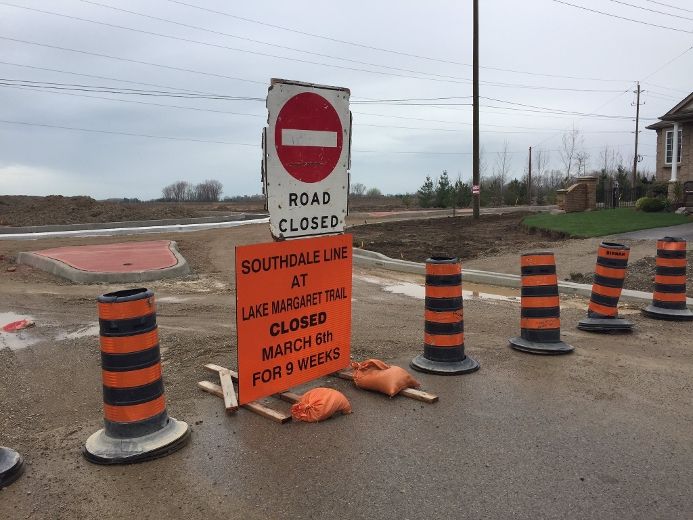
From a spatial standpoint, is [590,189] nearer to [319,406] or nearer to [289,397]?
[289,397]

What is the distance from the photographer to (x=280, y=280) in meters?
4.64

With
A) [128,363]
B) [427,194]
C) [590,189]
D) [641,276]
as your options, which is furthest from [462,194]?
[128,363]

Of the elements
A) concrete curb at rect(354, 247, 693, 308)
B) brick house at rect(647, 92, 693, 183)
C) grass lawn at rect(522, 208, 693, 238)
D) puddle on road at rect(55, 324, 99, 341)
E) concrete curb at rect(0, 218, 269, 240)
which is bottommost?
puddle on road at rect(55, 324, 99, 341)

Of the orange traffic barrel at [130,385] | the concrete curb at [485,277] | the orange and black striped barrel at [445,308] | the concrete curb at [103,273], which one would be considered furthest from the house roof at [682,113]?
the orange traffic barrel at [130,385]

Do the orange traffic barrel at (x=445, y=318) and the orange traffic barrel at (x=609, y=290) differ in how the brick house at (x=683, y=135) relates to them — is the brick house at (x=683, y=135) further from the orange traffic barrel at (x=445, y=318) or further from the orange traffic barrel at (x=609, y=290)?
the orange traffic barrel at (x=445, y=318)

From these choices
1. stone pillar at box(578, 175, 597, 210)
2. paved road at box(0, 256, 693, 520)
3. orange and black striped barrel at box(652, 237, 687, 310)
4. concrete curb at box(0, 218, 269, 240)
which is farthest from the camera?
stone pillar at box(578, 175, 597, 210)

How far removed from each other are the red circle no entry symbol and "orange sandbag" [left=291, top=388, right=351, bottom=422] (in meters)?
1.77

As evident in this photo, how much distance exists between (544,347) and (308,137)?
3.57m

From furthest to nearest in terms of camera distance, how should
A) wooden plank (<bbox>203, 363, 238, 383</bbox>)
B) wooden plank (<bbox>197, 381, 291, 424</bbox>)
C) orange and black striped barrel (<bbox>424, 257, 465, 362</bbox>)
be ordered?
orange and black striped barrel (<bbox>424, 257, 465, 362</bbox>)
wooden plank (<bbox>203, 363, 238, 383</bbox>)
wooden plank (<bbox>197, 381, 291, 424</bbox>)

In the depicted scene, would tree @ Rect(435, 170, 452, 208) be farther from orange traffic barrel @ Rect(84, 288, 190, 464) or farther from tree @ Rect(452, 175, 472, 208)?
orange traffic barrel @ Rect(84, 288, 190, 464)

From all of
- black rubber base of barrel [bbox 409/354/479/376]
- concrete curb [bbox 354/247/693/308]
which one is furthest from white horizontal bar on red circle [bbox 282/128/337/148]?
concrete curb [bbox 354/247/693/308]

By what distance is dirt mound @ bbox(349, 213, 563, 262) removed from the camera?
16922 mm

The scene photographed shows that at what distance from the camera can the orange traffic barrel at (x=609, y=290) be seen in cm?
728

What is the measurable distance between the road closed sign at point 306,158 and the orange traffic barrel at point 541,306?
2530 millimetres
